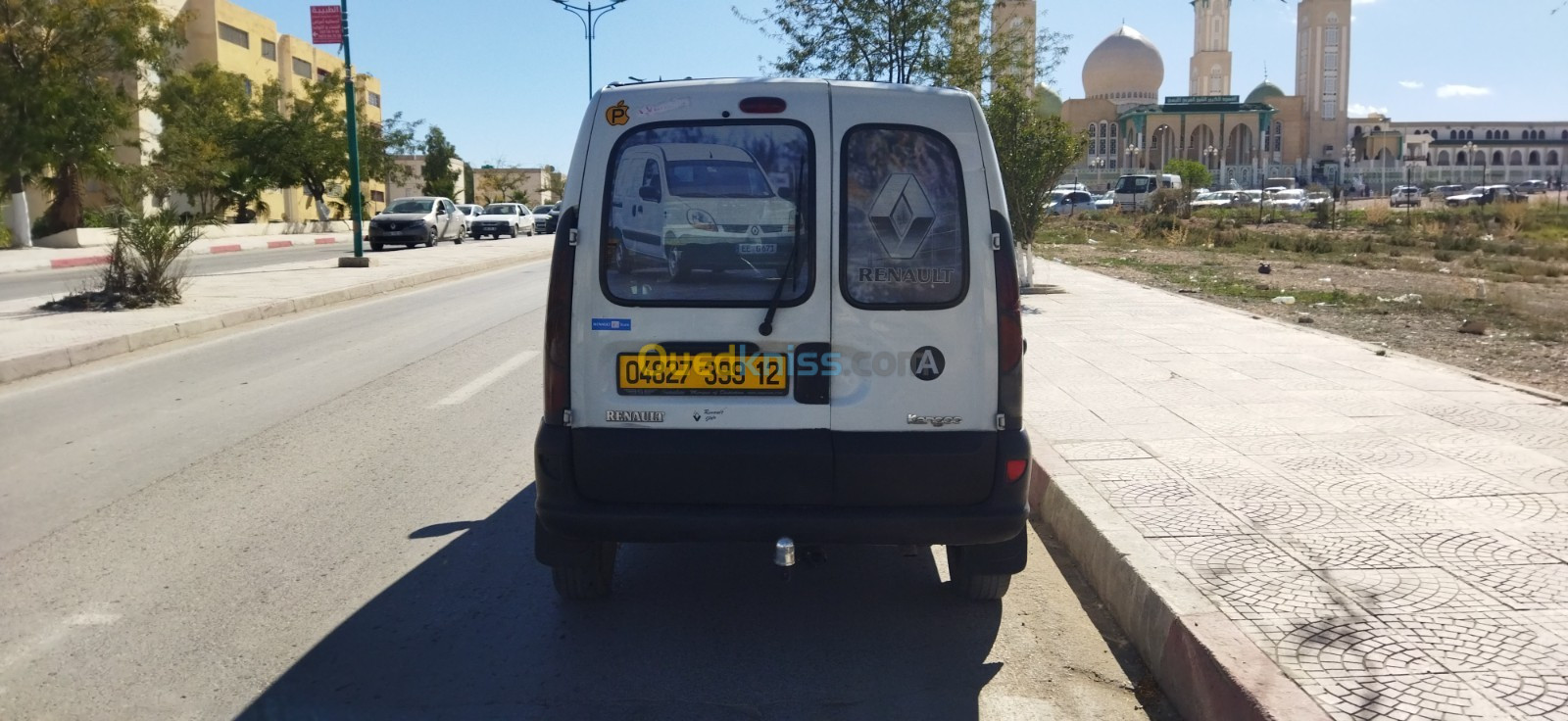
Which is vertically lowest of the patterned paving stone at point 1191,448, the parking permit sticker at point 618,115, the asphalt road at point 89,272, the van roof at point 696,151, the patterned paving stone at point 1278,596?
the patterned paving stone at point 1278,596

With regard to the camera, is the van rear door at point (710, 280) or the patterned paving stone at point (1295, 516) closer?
the van rear door at point (710, 280)

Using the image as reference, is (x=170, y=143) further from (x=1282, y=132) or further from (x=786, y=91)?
(x=1282, y=132)

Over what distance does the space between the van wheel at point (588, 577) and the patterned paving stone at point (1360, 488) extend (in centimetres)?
338

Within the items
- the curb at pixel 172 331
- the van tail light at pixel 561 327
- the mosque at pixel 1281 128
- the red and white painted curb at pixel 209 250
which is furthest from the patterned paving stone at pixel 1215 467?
the mosque at pixel 1281 128

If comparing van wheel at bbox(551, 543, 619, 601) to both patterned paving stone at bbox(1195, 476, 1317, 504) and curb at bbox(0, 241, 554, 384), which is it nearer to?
patterned paving stone at bbox(1195, 476, 1317, 504)

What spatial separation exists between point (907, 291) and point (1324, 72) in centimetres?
12167

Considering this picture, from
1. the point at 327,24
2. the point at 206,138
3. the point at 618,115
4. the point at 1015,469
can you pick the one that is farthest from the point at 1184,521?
the point at 206,138

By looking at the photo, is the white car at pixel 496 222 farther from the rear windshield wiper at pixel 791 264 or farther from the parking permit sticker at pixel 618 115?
the rear windshield wiper at pixel 791 264

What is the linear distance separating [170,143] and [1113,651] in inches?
1599

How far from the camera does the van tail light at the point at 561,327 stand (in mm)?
3994

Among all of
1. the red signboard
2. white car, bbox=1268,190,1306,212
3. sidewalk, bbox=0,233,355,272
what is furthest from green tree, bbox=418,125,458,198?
the red signboard

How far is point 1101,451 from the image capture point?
671 centimetres

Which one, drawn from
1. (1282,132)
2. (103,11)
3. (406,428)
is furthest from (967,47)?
(1282,132)

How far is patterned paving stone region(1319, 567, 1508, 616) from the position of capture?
A: 13.5 ft
